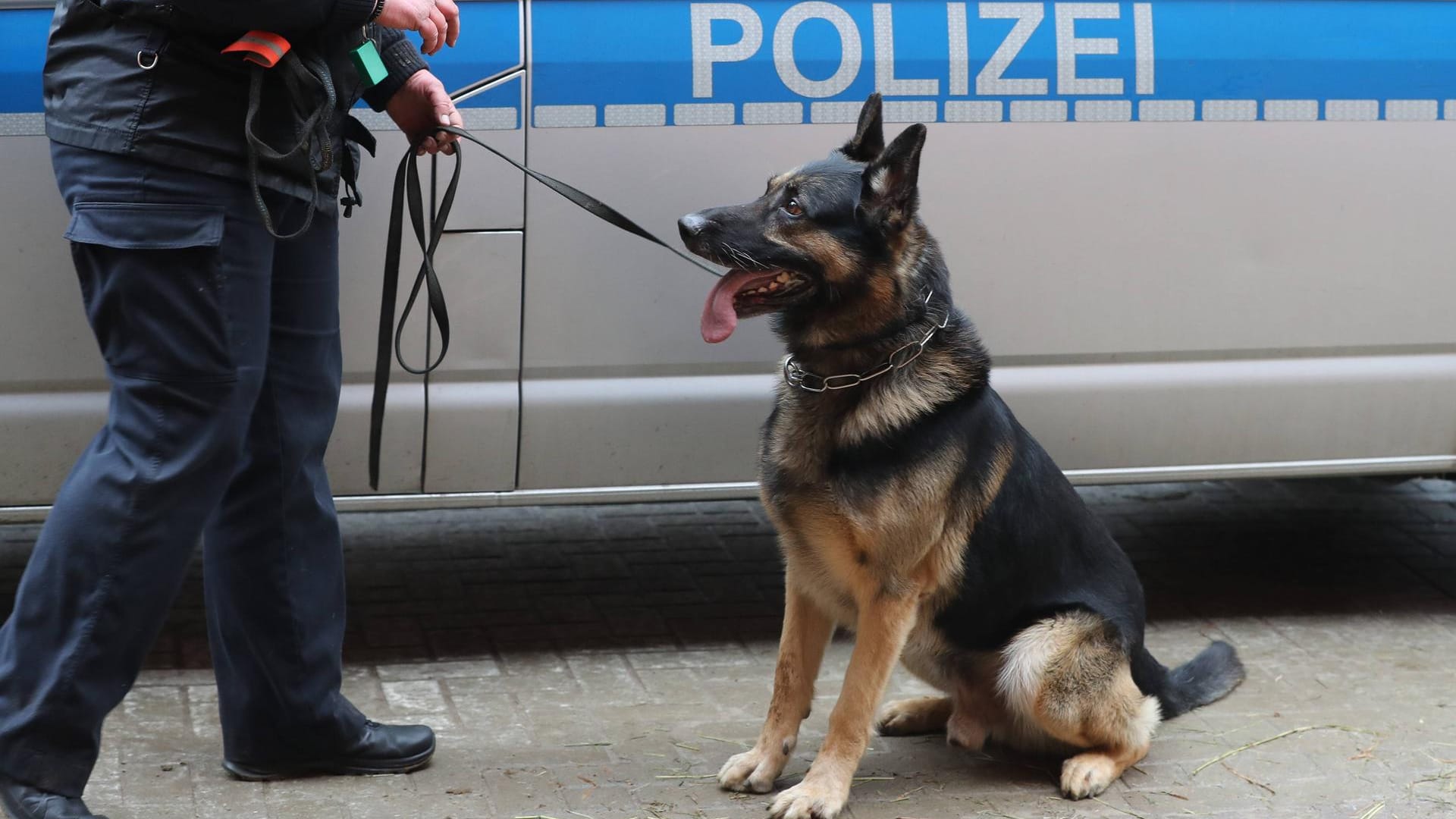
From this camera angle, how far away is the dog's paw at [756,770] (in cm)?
308

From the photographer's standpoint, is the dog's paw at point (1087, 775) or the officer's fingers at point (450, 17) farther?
the dog's paw at point (1087, 775)

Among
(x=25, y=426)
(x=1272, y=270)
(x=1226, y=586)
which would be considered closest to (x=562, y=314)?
(x=25, y=426)

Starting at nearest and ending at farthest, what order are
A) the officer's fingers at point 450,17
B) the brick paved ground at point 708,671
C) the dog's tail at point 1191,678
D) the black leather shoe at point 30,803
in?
the black leather shoe at point 30,803 → the officer's fingers at point 450,17 → the brick paved ground at point 708,671 → the dog's tail at point 1191,678

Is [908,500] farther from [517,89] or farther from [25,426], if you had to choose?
[25,426]

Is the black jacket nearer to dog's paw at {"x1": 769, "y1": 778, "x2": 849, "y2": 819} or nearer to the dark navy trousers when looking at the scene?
the dark navy trousers

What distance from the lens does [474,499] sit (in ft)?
11.9

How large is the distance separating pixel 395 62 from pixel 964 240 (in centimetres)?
149

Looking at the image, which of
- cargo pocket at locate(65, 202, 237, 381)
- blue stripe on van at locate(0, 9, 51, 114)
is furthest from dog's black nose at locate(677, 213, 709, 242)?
blue stripe on van at locate(0, 9, 51, 114)

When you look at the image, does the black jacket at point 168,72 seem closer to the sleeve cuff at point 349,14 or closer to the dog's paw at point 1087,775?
the sleeve cuff at point 349,14

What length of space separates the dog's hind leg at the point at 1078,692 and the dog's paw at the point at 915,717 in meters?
0.35

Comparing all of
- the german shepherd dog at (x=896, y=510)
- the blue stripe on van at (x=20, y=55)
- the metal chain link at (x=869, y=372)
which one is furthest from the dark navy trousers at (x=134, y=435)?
the metal chain link at (x=869, y=372)

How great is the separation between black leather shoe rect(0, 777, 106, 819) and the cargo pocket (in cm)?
75

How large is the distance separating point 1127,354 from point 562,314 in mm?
1468

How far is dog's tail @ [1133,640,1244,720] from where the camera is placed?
3.27 m
